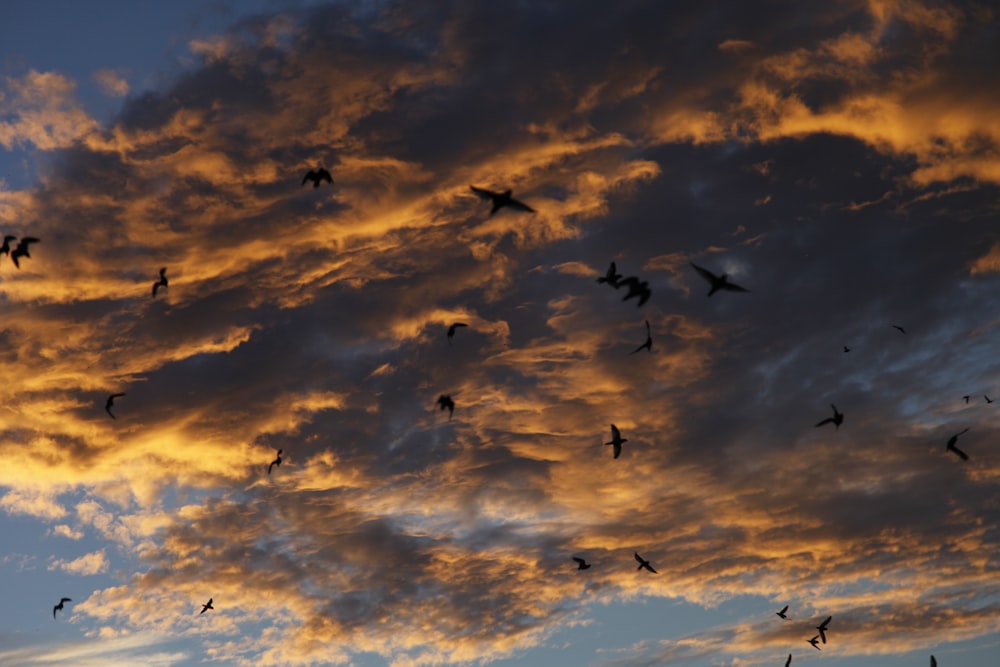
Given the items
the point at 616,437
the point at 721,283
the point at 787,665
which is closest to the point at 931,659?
the point at 787,665

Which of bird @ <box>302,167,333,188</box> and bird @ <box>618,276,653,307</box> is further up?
bird @ <box>302,167,333,188</box>

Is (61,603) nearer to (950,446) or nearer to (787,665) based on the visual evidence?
(787,665)

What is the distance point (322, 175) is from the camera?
7081cm

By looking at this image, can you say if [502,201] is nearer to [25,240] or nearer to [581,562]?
[25,240]

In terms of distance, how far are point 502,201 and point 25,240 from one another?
3471 centimetres

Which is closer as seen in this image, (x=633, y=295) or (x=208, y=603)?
(x=633, y=295)

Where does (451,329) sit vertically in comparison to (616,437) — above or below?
above

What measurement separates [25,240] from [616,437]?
1928 inches

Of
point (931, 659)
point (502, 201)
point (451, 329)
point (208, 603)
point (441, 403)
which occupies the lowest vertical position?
point (931, 659)

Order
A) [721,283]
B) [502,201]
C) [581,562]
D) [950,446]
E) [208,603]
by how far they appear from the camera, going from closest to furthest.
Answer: [502,201]
[721,283]
[950,446]
[581,562]
[208,603]

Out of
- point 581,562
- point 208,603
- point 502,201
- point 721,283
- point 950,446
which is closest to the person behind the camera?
point 502,201

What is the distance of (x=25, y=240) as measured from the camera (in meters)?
65.1

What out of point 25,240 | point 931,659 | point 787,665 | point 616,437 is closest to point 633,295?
point 616,437

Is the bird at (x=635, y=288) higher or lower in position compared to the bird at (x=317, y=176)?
lower
